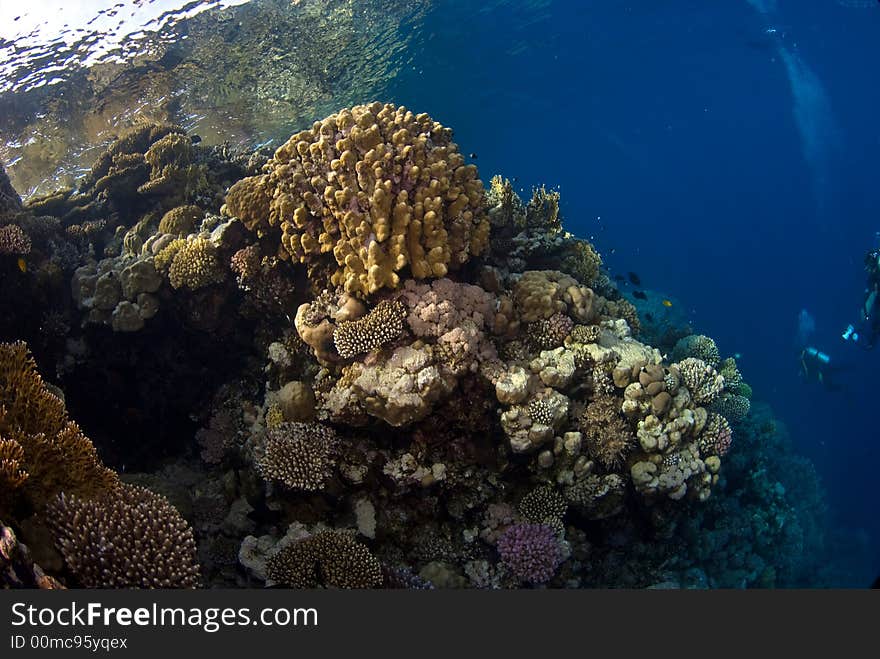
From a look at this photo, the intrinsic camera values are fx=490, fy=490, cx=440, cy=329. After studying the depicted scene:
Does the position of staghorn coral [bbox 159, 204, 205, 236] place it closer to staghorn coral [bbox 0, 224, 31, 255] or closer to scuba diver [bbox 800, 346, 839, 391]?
staghorn coral [bbox 0, 224, 31, 255]

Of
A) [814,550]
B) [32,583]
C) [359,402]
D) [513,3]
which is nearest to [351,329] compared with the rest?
[359,402]

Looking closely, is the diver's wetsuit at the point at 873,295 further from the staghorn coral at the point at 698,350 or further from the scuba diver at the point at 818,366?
the staghorn coral at the point at 698,350

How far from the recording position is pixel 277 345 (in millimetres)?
7105

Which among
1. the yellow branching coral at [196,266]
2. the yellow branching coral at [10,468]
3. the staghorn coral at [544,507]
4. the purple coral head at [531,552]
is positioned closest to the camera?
the yellow branching coral at [10,468]

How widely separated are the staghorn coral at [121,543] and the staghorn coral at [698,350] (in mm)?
10807

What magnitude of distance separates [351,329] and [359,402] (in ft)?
2.99

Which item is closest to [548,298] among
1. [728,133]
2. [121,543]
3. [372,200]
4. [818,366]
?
[372,200]

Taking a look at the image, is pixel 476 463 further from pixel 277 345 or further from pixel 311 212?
pixel 311 212

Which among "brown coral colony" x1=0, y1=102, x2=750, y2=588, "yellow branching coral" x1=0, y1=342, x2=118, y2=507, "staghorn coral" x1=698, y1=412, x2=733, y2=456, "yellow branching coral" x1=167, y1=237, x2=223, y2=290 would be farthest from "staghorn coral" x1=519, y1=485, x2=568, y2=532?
"yellow branching coral" x1=167, y1=237, x2=223, y2=290

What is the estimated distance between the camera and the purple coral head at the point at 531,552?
6.32 m

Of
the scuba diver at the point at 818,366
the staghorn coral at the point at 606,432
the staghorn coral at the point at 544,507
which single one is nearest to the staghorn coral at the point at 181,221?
the staghorn coral at the point at 544,507

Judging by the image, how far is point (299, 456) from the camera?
19.6 ft

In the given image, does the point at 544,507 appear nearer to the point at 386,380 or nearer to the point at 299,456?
the point at 386,380

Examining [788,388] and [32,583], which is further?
[788,388]
